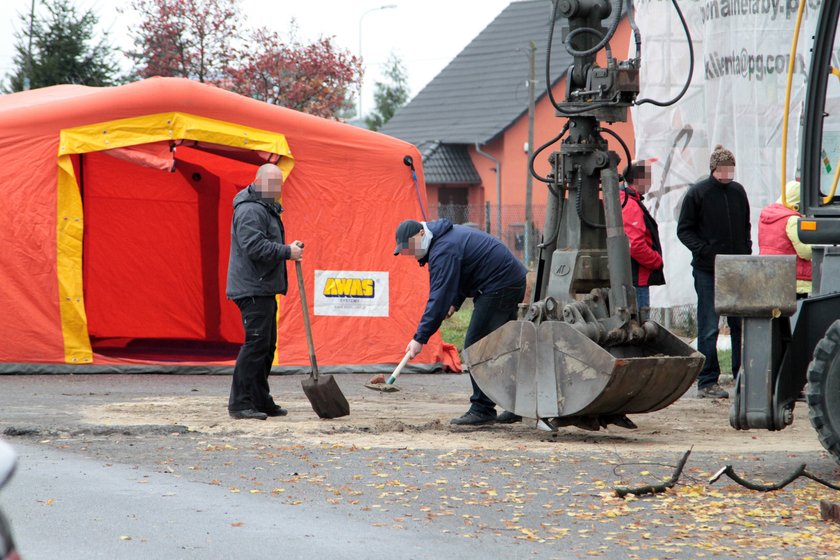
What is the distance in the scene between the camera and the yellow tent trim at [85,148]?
11938 mm

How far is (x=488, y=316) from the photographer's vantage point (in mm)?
8578

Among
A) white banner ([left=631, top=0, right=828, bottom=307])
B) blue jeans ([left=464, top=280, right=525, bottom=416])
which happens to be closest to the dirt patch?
blue jeans ([left=464, top=280, right=525, bottom=416])

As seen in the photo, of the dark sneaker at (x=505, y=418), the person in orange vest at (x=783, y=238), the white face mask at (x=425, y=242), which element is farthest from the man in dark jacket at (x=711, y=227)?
the white face mask at (x=425, y=242)

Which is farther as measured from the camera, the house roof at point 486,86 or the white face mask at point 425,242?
the house roof at point 486,86

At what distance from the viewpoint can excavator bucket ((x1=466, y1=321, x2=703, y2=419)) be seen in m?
7.52

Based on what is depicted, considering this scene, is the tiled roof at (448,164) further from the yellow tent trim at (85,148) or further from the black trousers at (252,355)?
the black trousers at (252,355)

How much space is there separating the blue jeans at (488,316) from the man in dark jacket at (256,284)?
132 centimetres

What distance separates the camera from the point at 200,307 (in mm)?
14852

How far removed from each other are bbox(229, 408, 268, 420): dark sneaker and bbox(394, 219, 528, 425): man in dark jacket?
4.32 feet

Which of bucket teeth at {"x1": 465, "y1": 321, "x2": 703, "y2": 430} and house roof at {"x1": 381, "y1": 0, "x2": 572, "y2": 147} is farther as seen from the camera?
house roof at {"x1": 381, "y1": 0, "x2": 572, "y2": 147}

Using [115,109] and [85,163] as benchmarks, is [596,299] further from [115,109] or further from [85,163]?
[85,163]

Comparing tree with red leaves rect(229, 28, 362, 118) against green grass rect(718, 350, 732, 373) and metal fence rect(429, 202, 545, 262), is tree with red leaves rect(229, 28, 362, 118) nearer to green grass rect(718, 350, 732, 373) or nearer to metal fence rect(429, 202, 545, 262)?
metal fence rect(429, 202, 545, 262)

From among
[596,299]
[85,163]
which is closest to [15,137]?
[85,163]

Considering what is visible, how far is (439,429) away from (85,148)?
520 cm
